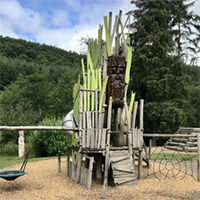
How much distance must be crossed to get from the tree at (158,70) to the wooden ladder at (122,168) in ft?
46.0

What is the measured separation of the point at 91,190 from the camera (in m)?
7.29

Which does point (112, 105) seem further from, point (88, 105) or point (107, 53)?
point (107, 53)

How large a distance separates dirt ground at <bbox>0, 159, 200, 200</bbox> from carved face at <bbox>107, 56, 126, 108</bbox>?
278 cm

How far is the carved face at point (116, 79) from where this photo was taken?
8102 millimetres

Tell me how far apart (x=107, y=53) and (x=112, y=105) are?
1812 millimetres

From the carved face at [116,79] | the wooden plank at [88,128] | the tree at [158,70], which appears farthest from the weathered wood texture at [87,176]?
the tree at [158,70]

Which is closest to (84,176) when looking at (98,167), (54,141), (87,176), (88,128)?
(87,176)

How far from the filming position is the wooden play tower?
7.64m

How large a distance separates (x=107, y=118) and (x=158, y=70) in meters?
15.9

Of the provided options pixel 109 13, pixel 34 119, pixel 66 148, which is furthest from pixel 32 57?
pixel 109 13

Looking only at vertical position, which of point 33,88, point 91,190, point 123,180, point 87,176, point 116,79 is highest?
point 33,88

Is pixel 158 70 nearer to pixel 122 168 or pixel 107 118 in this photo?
pixel 107 118

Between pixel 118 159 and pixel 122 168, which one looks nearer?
pixel 122 168

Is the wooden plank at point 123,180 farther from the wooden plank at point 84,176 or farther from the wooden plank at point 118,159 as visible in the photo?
the wooden plank at point 84,176
